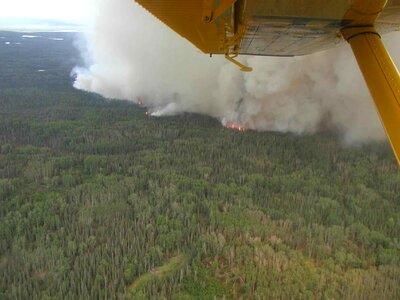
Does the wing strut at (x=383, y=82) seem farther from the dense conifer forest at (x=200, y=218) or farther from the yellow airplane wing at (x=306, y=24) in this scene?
the dense conifer forest at (x=200, y=218)

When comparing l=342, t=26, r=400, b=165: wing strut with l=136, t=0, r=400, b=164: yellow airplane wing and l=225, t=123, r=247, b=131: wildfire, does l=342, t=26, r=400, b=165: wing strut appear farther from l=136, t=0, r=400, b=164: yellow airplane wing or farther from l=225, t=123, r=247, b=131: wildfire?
l=225, t=123, r=247, b=131: wildfire

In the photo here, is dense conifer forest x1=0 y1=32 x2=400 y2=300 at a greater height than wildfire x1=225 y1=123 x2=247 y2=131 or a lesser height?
lesser

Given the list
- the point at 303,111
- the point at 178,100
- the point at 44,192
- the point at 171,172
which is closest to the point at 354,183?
the point at 303,111

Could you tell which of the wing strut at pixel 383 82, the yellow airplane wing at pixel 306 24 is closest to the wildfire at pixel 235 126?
the yellow airplane wing at pixel 306 24

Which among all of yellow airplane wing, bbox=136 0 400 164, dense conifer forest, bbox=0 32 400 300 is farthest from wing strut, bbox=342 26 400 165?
dense conifer forest, bbox=0 32 400 300

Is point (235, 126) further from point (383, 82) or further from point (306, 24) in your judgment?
point (383, 82)

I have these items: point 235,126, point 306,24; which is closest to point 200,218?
point 306,24
